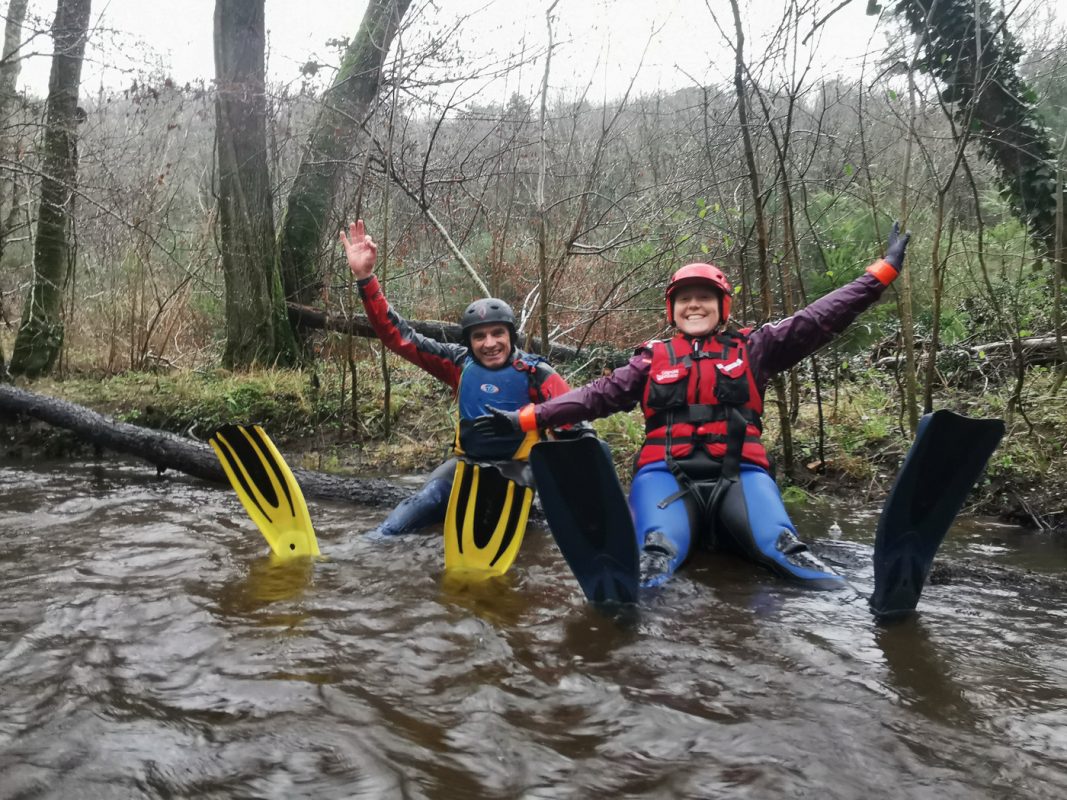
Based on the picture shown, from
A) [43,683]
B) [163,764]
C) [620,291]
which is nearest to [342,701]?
[163,764]

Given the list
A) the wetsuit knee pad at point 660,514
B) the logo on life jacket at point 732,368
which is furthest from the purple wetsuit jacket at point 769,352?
the wetsuit knee pad at point 660,514

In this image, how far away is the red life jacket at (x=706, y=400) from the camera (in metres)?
3.62

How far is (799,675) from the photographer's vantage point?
7.96 feet

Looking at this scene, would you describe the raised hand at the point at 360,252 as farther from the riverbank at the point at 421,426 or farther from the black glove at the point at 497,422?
the riverbank at the point at 421,426

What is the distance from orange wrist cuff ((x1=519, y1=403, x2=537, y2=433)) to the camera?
371cm

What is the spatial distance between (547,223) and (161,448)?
12.0ft

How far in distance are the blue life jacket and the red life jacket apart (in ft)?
3.06

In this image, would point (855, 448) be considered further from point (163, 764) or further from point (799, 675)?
point (163, 764)

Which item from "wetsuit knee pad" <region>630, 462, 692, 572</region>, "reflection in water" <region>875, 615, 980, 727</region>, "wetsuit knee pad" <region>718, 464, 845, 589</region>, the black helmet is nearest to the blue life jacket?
the black helmet

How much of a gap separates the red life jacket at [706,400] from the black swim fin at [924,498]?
3.04 feet

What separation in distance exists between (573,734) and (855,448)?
13.6ft

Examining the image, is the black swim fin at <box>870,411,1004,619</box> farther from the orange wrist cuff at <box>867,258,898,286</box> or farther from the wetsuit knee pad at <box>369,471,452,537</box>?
the wetsuit knee pad at <box>369,471,452,537</box>

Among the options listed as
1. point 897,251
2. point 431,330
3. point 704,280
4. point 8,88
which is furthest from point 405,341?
point 8,88

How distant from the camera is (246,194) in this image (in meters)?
7.93
